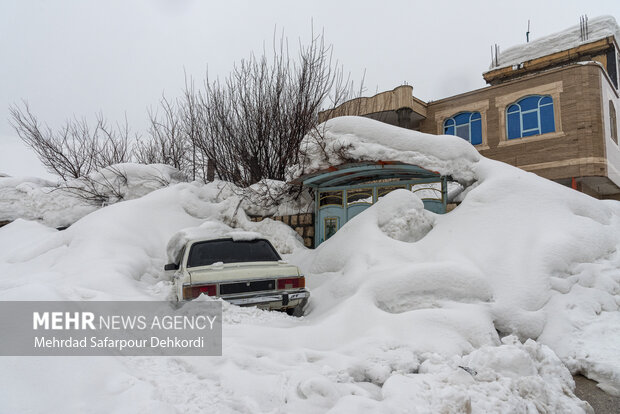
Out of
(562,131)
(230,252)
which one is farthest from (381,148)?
(562,131)

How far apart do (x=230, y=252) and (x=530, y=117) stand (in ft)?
48.2

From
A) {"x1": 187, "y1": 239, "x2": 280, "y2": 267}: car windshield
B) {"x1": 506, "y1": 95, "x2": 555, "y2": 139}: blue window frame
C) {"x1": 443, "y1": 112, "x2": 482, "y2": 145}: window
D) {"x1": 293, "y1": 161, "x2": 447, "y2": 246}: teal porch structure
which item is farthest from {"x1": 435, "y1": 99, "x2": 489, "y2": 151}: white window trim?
{"x1": 187, "y1": 239, "x2": 280, "y2": 267}: car windshield

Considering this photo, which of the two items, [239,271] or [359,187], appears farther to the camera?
[359,187]

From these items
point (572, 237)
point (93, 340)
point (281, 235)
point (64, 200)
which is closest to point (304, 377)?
point (93, 340)

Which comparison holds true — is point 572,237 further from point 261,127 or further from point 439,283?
point 261,127

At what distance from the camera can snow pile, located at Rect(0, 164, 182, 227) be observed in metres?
11.9

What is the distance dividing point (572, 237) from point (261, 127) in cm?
820

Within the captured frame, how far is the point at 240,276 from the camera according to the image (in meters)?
5.17

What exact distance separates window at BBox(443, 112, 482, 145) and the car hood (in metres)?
14.1

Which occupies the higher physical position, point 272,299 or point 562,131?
point 562,131

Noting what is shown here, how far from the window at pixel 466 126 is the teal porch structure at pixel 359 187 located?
10.3m

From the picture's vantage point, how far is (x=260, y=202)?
1012 cm

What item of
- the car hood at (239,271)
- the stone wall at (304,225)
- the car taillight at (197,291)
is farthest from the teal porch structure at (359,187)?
the car taillight at (197,291)

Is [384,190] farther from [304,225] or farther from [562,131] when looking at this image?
[562,131]
